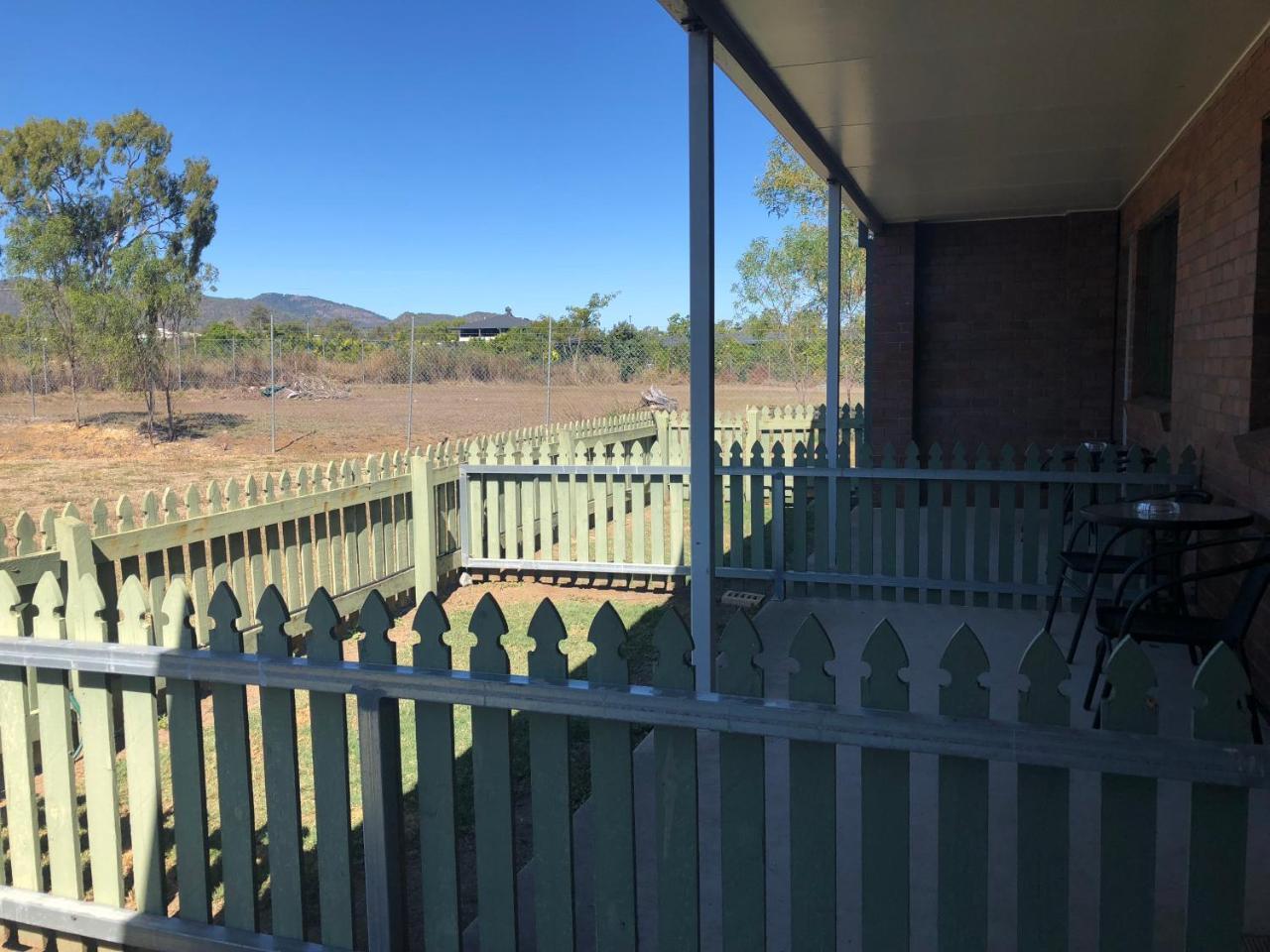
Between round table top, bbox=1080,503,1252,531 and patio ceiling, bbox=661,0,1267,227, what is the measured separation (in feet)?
7.17

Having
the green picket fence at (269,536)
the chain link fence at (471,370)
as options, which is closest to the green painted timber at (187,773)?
the green picket fence at (269,536)

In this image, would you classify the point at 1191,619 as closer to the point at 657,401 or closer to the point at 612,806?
the point at 612,806

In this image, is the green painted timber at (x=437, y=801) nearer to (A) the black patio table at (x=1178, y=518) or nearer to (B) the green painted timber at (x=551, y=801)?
(B) the green painted timber at (x=551, y=801)

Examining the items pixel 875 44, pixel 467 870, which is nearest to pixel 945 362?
pixel 875 44

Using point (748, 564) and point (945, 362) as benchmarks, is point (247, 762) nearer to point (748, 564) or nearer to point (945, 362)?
point (748, 564)

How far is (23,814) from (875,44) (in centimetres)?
458

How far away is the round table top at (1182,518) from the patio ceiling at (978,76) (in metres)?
2.19

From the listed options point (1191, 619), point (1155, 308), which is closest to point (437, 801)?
point (1191, 619)

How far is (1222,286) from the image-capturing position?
17.3 ft

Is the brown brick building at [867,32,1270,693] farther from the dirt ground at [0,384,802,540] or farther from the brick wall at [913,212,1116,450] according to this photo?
the dirt ground at [0,384,802,540]

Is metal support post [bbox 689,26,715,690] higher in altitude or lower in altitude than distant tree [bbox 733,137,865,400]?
lower

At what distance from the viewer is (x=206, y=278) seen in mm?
29000

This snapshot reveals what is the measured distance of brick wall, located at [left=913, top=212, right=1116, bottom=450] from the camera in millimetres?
10008

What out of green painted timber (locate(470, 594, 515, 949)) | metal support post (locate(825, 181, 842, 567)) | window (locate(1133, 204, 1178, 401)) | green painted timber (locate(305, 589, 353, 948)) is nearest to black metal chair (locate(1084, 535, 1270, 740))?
green painted timber (locate(470, 594, 515, 949))
